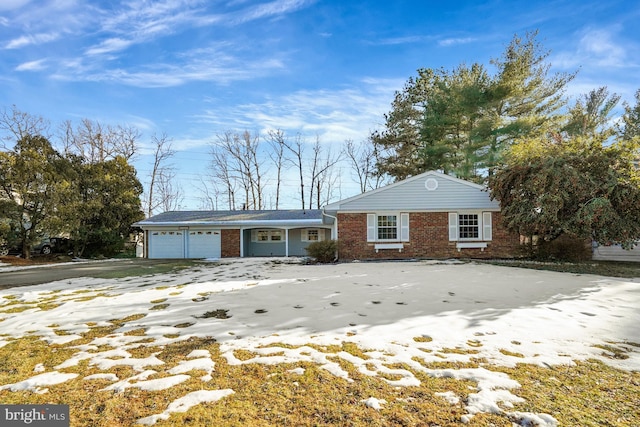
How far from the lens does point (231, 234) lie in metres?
19.2

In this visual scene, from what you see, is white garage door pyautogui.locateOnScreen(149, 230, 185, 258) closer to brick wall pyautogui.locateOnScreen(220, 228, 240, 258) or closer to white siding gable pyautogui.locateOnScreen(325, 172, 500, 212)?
brick wall pyautogui.locateOnScreen(220, 228, 240, 258)

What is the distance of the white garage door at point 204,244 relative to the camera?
19172 mm

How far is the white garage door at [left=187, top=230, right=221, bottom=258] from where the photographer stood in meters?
19.2

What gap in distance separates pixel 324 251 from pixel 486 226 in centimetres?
769

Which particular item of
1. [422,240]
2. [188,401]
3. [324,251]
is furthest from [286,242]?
[188,401]

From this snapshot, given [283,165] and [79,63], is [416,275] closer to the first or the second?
[79,63]

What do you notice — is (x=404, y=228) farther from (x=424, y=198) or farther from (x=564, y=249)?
(x=564, y=249)

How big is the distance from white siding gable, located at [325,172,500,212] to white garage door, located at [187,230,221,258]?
792 cm

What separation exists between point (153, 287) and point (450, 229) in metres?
12.6

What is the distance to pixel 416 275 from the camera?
32.2 ft

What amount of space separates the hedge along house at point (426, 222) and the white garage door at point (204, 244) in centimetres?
792

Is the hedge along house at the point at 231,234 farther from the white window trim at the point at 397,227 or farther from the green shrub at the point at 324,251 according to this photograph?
the green shrub at the point at 324,251

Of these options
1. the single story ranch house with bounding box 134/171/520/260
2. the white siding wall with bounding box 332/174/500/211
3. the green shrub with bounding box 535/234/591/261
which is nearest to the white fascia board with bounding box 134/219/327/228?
the single story ranch house with bounding box 134/171/520/260

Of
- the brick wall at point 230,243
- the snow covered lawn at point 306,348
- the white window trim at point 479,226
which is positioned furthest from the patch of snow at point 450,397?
the brick wall at point 230,243
